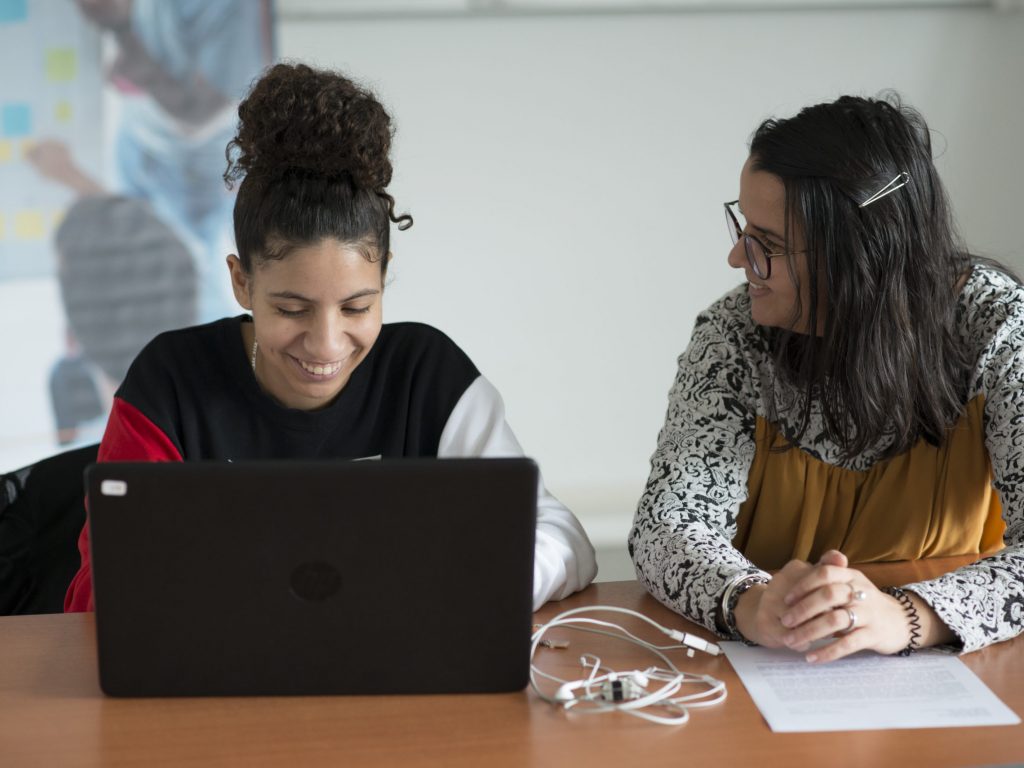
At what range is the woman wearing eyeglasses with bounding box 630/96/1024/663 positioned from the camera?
1463 mm

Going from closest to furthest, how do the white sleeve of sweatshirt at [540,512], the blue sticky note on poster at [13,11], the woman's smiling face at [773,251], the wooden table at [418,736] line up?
the wooden table at [418,736] → the white sleeve of sweatshirt at [540,512] → the woman's smiling face at [773,251] → the blue sticky note on poster at [13,11]

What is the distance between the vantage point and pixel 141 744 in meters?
1.07

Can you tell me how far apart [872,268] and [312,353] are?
2.37 feet

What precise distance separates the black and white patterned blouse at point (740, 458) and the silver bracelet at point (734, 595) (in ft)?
0.04

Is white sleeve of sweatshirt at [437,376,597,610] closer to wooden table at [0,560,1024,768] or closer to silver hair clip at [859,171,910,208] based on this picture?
wooden table at [0,560,1024,768]

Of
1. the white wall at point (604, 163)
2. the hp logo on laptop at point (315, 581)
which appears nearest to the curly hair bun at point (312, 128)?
the hp logo on laptop at point (315, 581)

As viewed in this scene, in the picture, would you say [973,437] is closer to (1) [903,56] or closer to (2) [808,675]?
(2) [808,675]

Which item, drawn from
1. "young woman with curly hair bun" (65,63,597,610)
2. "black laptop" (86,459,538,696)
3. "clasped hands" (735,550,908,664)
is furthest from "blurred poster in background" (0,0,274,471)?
"clasped hands" (735,550,908,664)

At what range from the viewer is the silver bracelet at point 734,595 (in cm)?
129

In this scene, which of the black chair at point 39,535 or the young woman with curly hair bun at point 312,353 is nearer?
the young woman with curly hair bun at point 312,353

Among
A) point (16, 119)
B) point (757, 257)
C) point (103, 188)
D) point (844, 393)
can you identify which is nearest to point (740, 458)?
point (844, 393)

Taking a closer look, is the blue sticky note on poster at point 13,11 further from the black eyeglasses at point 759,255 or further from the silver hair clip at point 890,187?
the silver hair clip at point 890,187

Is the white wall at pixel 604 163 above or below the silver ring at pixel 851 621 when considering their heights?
above

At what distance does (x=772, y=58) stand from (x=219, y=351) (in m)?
1.81
